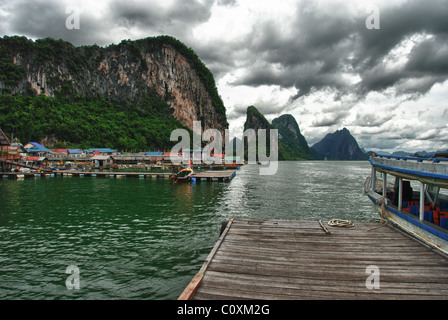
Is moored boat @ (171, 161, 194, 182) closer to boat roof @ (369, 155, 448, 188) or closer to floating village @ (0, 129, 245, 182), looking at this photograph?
floating village @ (0, 129, 245, 182)

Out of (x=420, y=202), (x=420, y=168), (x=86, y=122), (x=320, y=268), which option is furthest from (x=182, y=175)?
(x=86, y=122)

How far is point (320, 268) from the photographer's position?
6273 mm

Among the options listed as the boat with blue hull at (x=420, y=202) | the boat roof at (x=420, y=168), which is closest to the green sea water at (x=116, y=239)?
the boat with blue hull at (x=420, y=202)

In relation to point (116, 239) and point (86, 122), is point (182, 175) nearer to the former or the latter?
point (116, 239)

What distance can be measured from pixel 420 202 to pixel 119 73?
548 feet

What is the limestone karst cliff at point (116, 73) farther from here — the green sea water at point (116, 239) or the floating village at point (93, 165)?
the green sea water at point (116, 239)

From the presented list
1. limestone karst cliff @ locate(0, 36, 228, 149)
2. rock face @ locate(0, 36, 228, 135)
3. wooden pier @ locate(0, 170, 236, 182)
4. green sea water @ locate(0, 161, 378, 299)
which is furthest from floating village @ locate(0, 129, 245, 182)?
limestone karst cliff @ locate(0, 36, 228, 149)

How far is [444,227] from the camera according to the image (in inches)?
320

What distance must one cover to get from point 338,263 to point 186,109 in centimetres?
17296

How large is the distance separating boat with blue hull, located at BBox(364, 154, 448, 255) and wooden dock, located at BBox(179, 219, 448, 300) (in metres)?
0.47

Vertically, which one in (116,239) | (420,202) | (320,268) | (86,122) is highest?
(86,122)

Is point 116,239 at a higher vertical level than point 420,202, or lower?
lower

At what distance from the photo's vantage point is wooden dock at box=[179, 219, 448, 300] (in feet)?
16.9
